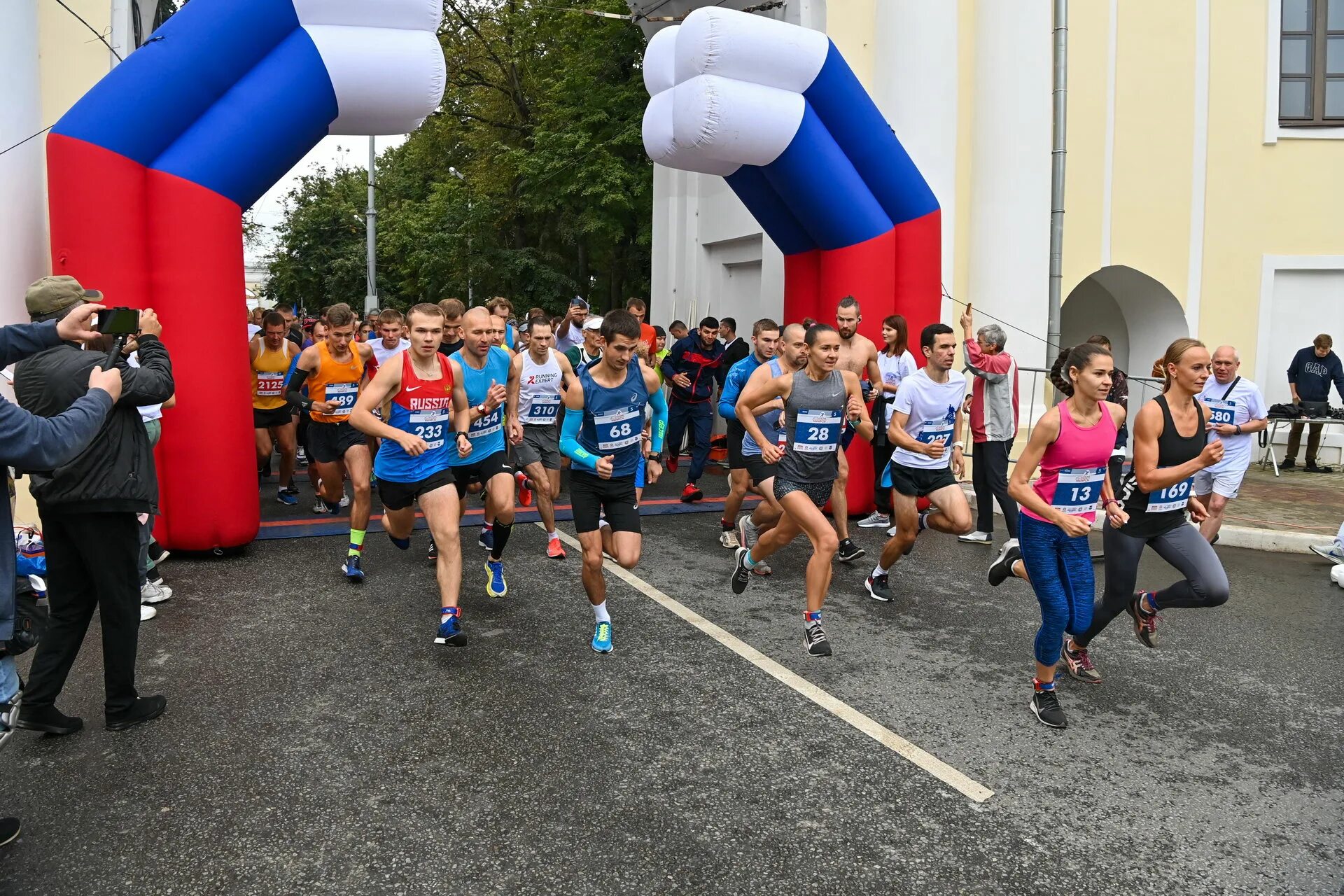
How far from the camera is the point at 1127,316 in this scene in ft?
52.6

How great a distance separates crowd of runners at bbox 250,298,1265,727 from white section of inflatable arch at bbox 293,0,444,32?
7.51 feet

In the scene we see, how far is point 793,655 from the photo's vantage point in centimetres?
586

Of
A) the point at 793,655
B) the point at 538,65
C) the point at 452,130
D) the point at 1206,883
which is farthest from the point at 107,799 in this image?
the point at 452,130

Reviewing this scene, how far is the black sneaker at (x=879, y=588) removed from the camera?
7.12 m

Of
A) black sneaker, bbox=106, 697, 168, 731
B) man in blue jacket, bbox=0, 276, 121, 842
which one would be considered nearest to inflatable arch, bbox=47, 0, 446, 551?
black sneaker, bbox=106, 697, 168, 731

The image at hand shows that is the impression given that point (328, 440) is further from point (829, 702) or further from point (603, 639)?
point (829, 702)

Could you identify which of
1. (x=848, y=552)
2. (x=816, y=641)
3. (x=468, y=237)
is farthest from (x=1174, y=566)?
(x=468, y=237)

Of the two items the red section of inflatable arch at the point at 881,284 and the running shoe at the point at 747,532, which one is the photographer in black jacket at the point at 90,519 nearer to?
the running shoe at the point at 747,532

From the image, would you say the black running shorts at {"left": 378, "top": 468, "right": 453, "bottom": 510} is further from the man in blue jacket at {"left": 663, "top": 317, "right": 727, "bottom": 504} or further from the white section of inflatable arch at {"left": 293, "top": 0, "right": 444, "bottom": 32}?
the man in blue jacket at {"left": 663, "top": 317, "right": 727, "bottom": 504}

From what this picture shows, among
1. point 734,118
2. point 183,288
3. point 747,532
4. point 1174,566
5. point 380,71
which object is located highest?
point 380,71

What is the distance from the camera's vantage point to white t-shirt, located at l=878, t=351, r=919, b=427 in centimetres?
938

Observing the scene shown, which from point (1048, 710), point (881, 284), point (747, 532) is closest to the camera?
point (1048, 710)

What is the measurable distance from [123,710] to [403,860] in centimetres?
204

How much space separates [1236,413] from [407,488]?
6.65 meters
